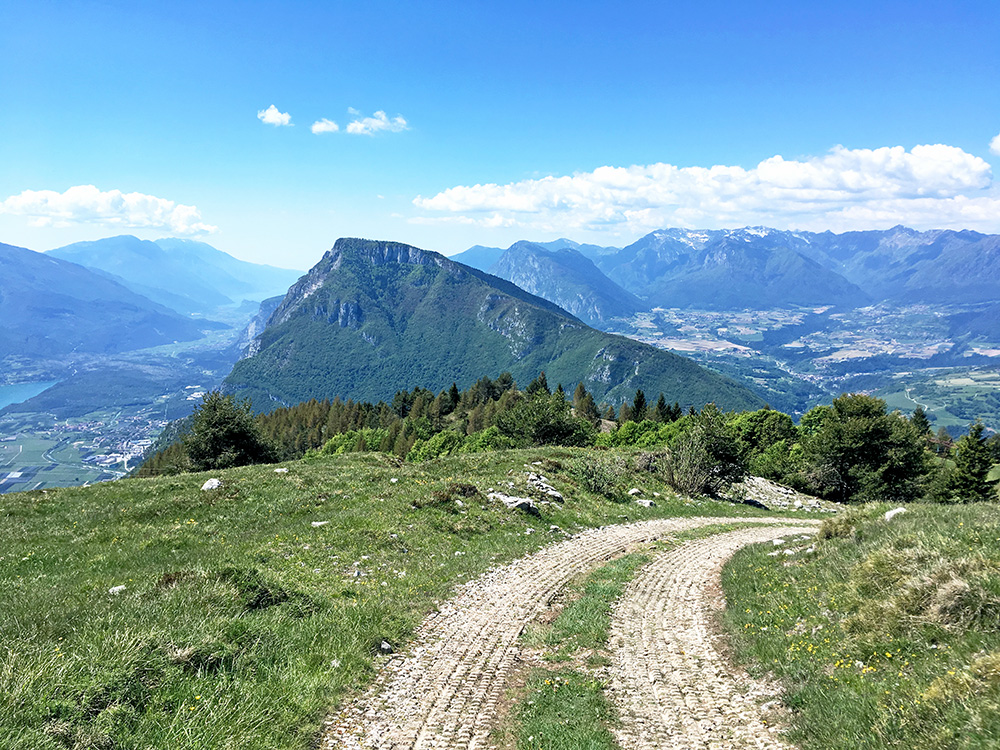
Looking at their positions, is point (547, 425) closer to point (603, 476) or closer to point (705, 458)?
point (705, 458)

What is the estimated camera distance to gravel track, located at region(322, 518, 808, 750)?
8367mm

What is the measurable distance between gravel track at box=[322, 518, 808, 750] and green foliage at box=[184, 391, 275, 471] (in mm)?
40796

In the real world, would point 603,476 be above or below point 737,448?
below

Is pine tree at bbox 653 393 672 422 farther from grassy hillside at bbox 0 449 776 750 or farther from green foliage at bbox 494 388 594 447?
grassy hillside at bbox 0 449 776 750

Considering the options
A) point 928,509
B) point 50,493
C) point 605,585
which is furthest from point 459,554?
point 50,493

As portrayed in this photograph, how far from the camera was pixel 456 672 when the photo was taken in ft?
34.6

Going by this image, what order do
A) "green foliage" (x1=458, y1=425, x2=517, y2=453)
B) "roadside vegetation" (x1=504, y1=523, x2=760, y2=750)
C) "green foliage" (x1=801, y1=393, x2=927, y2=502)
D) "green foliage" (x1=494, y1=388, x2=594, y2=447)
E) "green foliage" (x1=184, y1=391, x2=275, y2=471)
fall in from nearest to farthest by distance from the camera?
"roadside vegetation" (x1=504, y1=523, x2=760, y2=750) < "green foliage" (x1=184, y1=391, x2=275, y2=471) < "green foliage" (x1=801, y1=393, x2=927, y2=502) < "green foliage" (x1=494, y1=388, x2=594, y2=447) < "green foliage" (x1=458, y1=425, x2=517, y2=453)

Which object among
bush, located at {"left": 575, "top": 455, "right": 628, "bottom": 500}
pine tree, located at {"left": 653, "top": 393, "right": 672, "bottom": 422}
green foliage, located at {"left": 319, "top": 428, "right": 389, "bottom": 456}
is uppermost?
bush, located at {"left": 575, "top": 455, "right": 628, "bottom": 500}

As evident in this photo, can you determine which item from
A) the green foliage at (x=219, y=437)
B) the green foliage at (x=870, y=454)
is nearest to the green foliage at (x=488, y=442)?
the green foliage at (x=219, y=437)

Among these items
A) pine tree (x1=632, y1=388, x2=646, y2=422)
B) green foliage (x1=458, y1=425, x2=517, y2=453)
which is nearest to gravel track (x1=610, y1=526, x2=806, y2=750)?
green foliage (x1=458, y1=425, x2=517, y2=453)

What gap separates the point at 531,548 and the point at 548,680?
1072 cm

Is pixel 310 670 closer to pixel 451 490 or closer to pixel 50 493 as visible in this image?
pixel 451 490

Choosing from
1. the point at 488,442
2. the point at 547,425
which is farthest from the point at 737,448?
the point at 488,442

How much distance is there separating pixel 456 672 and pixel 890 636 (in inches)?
341
